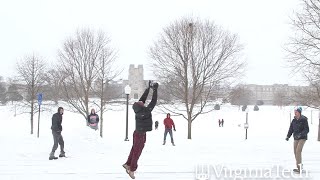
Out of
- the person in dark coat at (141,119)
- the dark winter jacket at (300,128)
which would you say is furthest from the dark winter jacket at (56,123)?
the dark winter jacket at (300,128)

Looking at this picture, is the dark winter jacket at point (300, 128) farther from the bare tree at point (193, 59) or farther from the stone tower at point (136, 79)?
the stone tower at point (136, 79)

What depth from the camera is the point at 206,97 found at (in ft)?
74.0

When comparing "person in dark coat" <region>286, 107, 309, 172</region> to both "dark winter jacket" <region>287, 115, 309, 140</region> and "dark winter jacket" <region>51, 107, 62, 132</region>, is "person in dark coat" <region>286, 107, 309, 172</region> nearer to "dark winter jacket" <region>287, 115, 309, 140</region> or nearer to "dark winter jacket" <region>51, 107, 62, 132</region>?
"dark winter jacket" <region>287, 115, 309, 140</region>

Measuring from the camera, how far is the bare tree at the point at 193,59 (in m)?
21.8

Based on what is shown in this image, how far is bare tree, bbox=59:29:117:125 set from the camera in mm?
25703

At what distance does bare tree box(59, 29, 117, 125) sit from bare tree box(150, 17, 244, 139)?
555cm

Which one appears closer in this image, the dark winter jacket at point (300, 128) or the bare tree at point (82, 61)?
the dark winter jacket at point (300, 128)

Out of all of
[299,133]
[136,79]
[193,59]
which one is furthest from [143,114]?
[136,79]

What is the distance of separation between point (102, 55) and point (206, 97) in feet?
27.5

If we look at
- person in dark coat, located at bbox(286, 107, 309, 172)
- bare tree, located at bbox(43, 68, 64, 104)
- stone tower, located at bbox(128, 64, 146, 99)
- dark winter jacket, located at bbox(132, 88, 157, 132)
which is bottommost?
person in dark coat, located at bbox(286, 107, 309, 172)

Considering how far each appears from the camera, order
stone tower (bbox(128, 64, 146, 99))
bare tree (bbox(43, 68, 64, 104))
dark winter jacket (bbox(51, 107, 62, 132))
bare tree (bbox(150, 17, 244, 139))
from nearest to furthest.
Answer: dark winter jacket (bbox(51, 107, 62, 132)), bare tree (bbox(150, 17, 244, 139)), bare tree (bbox(43, 68, 64, 104)), stone tower (bbox(128, 64, 146, 99))

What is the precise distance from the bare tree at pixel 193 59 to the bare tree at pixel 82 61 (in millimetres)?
5553

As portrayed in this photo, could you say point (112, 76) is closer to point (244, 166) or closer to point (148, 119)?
point (244, 166)

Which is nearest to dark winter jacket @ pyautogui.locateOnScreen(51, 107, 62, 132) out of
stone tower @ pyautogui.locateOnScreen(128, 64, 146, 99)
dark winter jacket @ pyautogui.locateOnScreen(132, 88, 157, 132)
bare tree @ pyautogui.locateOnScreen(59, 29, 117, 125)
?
dark winter jacket @ pyautogui.locateOnScreen(132, 88, 157, 132)
